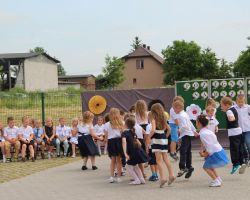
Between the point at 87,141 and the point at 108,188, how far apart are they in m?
3.37

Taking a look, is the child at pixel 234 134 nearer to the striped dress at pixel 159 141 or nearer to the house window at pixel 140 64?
the striped dress at pixel 159 141

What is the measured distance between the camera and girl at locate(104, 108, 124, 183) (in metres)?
10.8

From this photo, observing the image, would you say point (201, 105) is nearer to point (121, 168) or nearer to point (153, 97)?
point (153, 97)

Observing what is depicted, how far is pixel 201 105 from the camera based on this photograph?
16.7 meters

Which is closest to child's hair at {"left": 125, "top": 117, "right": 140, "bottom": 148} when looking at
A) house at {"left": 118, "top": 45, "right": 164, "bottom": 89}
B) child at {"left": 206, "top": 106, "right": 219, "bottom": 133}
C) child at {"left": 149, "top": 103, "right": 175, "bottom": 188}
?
child at {"left": 149, "top": 103, "right": 175, "bottom": 188}

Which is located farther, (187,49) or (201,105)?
(187,49)

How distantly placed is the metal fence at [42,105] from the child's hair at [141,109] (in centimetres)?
802

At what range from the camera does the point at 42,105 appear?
18.6 metres

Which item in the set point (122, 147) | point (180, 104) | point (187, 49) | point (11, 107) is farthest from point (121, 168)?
point (187, 49)

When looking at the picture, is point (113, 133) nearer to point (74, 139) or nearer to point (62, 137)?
point (74, 139)

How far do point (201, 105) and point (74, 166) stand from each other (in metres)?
5.13

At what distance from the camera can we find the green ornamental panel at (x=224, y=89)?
16.3 meters

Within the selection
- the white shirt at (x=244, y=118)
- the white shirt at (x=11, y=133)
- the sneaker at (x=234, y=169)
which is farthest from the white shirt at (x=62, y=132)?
the sneaker at (x=234, y=169)

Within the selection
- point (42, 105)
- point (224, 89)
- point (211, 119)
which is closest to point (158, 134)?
point (211, 119)
